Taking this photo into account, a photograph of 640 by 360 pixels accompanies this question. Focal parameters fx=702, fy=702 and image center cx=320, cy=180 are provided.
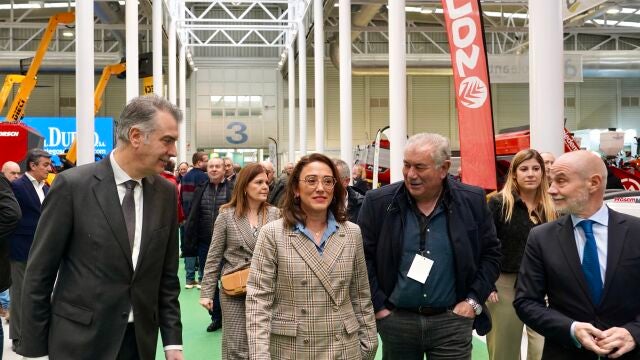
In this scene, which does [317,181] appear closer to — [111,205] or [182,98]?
[111,205]

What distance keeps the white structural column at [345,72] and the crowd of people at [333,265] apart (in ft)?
34.8

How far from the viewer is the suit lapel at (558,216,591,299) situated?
2562 mm

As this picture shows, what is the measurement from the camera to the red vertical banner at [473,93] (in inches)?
231

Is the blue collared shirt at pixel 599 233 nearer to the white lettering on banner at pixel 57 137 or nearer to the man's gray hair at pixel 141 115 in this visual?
the man's gray hair at pixel 141 115

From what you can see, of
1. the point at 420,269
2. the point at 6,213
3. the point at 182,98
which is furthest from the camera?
the point at 182,98

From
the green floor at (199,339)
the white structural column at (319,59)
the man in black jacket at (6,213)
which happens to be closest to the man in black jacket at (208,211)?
the green floor at (199,339)

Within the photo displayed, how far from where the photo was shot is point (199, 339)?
662 cm

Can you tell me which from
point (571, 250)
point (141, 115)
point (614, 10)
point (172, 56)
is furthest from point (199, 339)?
point (614, 10)

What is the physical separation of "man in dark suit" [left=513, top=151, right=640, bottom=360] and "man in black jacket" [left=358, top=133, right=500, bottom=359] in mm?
433

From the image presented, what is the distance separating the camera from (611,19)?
2522 cm

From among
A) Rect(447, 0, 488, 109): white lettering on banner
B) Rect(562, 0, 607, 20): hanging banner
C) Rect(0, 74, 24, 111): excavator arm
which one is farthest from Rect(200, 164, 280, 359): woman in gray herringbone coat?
Rect(0, 74, 24, 111): excavator arm

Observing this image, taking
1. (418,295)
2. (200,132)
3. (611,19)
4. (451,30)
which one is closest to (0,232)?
(418,295)

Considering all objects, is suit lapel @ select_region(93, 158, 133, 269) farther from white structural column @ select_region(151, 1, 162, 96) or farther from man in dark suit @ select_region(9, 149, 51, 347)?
white structural column @ select_region(151, 1, 162, 96)

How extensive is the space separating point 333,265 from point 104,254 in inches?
36.7
